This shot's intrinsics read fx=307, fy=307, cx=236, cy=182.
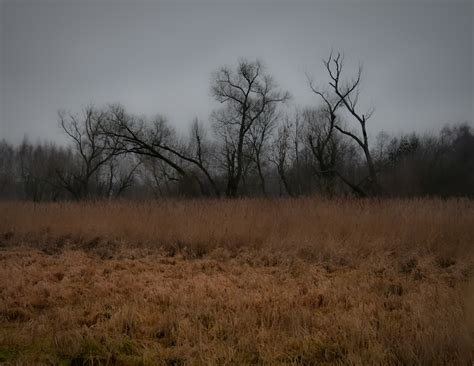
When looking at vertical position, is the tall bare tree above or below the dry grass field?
above

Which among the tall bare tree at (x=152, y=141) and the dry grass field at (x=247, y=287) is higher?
the tall bare tree at (x=152, y=141)

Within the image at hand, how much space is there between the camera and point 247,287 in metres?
4.08

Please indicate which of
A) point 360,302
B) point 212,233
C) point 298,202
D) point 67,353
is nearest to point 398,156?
point 298,202

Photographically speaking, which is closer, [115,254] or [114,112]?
[115,254]

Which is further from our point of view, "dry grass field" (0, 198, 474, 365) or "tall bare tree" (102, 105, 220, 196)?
"tall bare tree" (102, 105, 220, 196)

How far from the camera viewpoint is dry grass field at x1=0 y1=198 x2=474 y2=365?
7.84 feet

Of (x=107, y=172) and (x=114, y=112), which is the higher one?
(x=114, y=112)

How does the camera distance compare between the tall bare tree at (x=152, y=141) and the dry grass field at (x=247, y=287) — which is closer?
the dry grass field at (x=247, y=287)

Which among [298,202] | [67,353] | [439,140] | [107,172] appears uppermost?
[439,140]

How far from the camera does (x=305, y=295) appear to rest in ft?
11.8

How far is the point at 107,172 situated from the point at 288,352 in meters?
43.7

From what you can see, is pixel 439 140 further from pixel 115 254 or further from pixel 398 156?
pixel 115 254

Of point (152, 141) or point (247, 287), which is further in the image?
point (152, 141)

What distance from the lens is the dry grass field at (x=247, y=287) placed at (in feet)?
7.84
